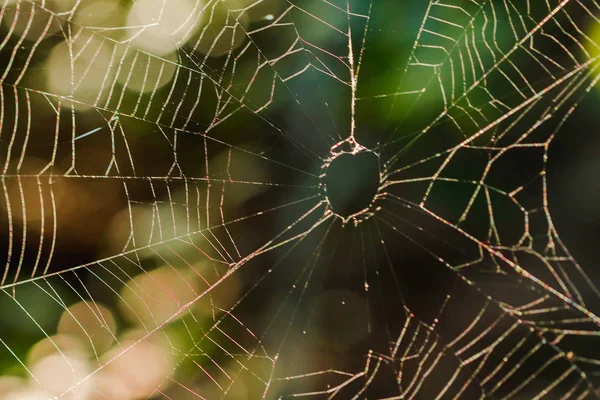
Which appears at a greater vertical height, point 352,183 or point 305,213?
point 352,183

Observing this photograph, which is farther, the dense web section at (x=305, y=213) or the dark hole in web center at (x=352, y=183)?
the dark hole in web center at (x=352, y=183)

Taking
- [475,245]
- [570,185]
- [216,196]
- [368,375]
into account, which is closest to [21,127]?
[216,196]

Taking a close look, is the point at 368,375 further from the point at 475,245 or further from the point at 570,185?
the point at 570,185

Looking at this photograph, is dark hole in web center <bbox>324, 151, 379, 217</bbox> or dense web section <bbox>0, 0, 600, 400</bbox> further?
dark hole in web center <bbox>324, 151, 379, 217</bbox>
